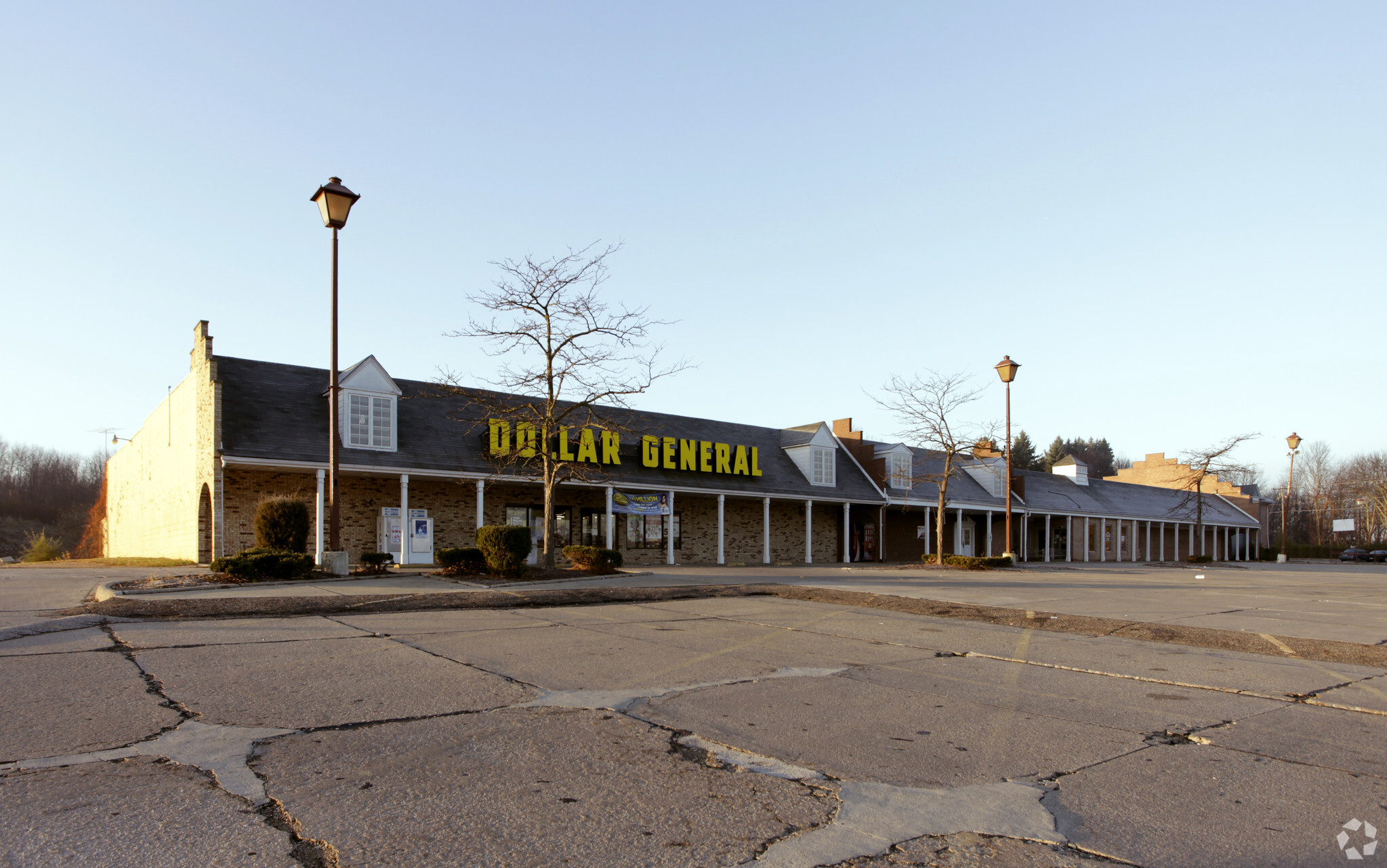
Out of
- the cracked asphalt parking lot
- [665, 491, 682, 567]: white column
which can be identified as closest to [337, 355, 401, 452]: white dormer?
[665, 491, 682, 567]: white column

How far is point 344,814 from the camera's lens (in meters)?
3.63

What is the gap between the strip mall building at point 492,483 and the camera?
22.9 meters

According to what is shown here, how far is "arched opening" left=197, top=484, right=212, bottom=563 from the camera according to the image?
896 inches

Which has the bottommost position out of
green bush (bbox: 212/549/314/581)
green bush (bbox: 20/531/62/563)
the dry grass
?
green bush (bbox: 20/531/62/563)

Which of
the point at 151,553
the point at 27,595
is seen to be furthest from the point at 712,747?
the point at 151,553

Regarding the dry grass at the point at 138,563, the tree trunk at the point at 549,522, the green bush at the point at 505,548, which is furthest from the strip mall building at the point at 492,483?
the green bush at the point at 505,548

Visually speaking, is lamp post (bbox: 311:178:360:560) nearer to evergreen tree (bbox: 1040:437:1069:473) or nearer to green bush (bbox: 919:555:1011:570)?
green bush (bbox: 919:555:1011:570)

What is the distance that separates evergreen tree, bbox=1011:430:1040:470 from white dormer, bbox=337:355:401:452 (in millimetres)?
72453

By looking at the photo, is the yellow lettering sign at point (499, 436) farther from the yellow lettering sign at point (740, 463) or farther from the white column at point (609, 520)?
the yellow lettering sign at point (740, 463)

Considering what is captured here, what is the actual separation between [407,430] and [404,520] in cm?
355

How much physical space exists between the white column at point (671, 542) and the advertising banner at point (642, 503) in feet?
0.73

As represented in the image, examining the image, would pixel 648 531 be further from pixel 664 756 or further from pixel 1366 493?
pixel 1366 493

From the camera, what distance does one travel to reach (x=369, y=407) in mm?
24625

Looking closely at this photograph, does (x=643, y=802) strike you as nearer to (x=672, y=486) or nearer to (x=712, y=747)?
(x=712, y=747)
